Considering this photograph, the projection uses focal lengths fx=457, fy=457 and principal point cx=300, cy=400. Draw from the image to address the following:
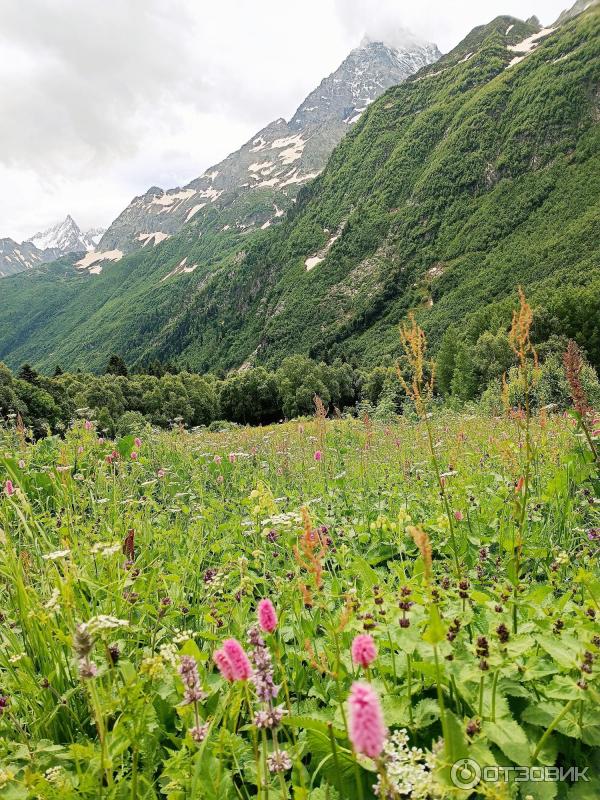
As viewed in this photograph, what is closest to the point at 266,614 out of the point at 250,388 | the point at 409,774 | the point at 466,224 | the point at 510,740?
the point at 409,774

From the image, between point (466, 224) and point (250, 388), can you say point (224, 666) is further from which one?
point (466, 224)

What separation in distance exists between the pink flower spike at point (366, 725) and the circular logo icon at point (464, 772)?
812 millimetres

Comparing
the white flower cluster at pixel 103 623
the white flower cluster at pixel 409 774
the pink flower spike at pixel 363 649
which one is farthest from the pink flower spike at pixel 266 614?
the white flower cluster at pixel 103 623

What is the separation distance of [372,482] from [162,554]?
3.45 m

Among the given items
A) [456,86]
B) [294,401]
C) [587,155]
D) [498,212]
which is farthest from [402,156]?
[294,401]

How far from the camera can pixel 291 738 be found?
231 cm

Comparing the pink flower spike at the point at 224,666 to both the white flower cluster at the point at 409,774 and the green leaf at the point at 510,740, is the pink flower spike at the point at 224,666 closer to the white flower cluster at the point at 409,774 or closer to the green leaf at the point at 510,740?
the white flower cluster at the point at 409,774

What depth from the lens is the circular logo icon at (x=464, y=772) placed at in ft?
4.84

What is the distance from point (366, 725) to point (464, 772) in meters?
0.93

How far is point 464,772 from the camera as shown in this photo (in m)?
1.51

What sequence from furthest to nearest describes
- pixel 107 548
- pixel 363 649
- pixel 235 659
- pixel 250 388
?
pixel 250 388
pixel 107 548
pixel 235 659
pixel 363 649

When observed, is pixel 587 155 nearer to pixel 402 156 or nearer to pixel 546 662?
pixel 402 156

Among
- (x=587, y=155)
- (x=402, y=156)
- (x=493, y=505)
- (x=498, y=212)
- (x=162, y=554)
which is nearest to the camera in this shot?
(x=162, y=554)

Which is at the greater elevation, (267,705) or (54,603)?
(54,603)
